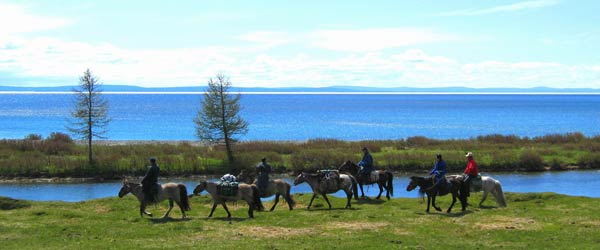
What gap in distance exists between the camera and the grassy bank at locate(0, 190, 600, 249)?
734 inches

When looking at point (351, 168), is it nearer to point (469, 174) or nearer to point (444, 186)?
point (444, 186)

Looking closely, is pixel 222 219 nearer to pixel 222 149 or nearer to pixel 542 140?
pixel 222 149

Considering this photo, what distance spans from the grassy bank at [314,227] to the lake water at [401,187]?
14.1 metres

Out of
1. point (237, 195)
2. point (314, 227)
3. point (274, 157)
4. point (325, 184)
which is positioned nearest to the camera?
point (314, 227)

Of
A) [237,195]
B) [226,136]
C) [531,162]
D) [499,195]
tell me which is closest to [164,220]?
[237,195]

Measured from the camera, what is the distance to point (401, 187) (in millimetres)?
44125

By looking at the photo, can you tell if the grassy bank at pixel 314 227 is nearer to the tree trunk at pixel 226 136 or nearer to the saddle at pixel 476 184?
the saddle at pixel 476 184

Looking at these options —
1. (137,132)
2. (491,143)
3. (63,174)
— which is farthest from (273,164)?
(137,132)

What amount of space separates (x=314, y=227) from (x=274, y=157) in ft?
115

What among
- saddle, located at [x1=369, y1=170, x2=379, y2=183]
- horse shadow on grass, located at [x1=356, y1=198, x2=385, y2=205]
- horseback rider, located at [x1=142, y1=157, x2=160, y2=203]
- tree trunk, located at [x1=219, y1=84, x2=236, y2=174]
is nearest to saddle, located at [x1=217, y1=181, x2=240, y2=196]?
horseback rider, located at [x1=142, y1=157, x2=160, y2=203]

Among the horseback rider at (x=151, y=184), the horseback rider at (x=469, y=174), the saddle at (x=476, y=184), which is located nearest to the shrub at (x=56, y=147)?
the horseback rider at (x=151, y=184)

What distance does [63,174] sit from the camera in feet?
169

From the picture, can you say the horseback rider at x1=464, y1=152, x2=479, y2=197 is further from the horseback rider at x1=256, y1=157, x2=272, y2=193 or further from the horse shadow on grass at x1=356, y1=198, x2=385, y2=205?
the horseback rider at x1=256, y1=157, x2=272, y2=193

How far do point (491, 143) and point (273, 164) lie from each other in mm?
26873
